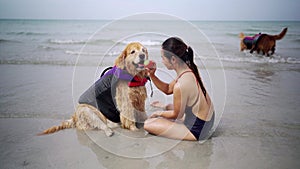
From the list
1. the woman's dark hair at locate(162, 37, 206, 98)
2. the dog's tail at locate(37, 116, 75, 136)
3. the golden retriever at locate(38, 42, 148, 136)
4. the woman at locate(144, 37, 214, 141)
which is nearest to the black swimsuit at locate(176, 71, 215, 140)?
the woman at locate(144, 37, 214, 141)

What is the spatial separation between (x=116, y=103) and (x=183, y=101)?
954mm

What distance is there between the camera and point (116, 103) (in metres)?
2.99

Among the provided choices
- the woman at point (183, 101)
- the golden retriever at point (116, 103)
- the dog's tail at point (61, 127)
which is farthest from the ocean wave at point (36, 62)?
the woman at point (183, 101)

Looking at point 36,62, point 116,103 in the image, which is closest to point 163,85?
point 116,103

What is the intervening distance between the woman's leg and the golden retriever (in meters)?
0.30

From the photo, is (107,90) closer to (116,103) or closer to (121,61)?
(116,103)

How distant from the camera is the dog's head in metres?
2.63

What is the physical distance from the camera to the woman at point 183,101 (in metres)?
2.48

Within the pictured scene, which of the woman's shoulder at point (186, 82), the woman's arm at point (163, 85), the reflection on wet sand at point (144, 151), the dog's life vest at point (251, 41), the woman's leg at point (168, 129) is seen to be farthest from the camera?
the dog's life vest at point (251, 41)

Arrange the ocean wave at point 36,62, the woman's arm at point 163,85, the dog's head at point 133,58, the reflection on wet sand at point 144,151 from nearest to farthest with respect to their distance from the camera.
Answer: the reflection on wet sand at point 144,151, the dog's head at point 133,58, the woman's arm at point 163,85, the ocean wave at point 36,62

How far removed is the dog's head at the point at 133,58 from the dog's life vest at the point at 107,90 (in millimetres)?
81

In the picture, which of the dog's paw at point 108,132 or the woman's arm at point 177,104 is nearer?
the woman's arm at point 177,104

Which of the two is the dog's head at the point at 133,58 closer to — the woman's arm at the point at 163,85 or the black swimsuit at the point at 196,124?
the woman's arm at the point at 163,85

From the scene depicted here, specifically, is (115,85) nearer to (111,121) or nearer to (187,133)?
(111,121)
